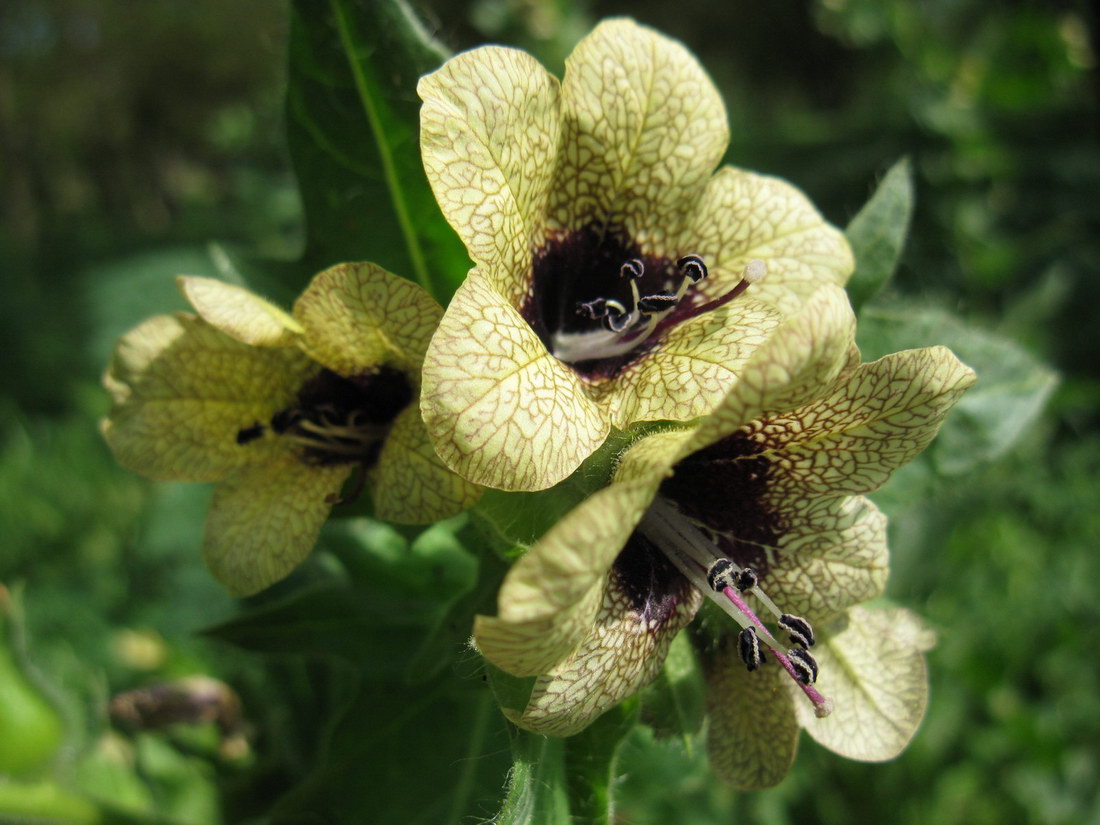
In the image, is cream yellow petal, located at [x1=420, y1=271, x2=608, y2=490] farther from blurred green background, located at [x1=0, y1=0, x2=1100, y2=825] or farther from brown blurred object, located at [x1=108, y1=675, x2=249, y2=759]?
brown blurred object, located at [x1=108, y1=675, x2=249, y2=759]

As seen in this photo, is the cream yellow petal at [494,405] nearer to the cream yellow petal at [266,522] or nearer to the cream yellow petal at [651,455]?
the cream yellow petal at [651,455]

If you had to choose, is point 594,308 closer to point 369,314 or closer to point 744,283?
point 744,283

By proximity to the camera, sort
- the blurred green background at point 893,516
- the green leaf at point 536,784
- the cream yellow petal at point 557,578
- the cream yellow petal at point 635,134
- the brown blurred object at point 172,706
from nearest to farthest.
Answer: the cream yellow petal at point 557,578, the green leaf at point 536,784, the cream yellow petal at point 635,134, the blurred green background at point 893,516, the brown blurred object at point 172,706

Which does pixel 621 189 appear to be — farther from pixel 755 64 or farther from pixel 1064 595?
pixel 755 64

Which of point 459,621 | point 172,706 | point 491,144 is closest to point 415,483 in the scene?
point 459,621

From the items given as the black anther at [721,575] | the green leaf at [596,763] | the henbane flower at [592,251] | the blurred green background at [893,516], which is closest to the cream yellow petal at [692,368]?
the henbane flower at [592,251]

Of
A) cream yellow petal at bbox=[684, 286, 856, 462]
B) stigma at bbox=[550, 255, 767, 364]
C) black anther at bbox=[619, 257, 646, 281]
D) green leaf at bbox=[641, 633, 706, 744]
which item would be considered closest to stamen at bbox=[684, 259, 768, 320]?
stigma at bbox=[550, 255, 767, 364]
